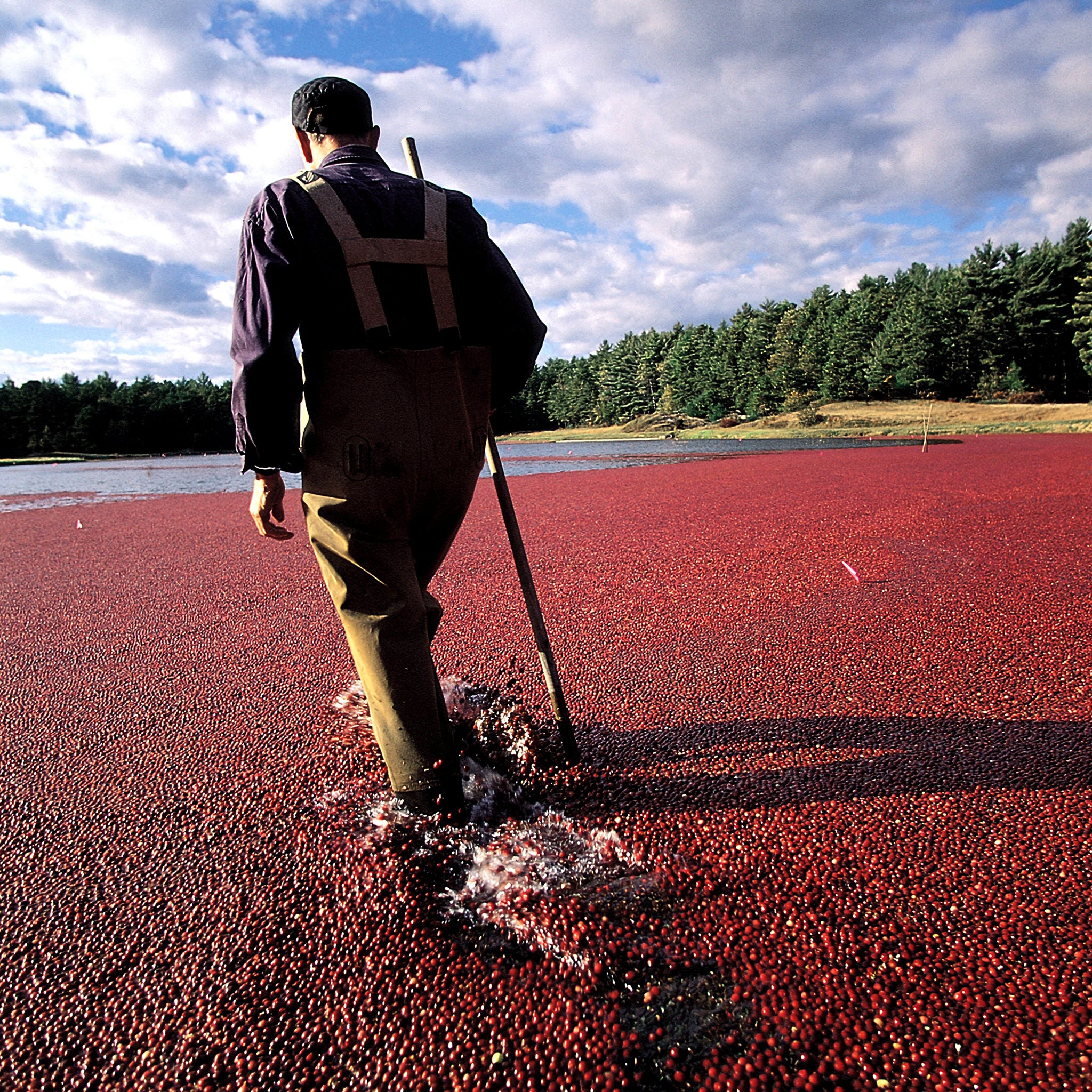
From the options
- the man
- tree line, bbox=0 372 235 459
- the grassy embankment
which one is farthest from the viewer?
tree line, bbox=0 372 235 459

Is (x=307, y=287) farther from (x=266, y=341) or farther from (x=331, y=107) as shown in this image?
(x=331, y=107)

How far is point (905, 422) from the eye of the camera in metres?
40.2

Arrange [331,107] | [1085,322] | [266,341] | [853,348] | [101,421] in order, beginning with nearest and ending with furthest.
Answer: [266,341], [331,107], [1085,322], [853,348], [101,421]

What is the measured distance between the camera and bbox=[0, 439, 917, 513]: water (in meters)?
17.9

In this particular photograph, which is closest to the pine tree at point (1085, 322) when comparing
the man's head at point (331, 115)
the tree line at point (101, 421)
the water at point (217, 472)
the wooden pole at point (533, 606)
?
the water at point (217, 472)

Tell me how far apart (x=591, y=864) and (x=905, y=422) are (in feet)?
145

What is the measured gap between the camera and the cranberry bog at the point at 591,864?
1.28 meters

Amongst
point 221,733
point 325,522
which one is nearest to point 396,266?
point 325,522

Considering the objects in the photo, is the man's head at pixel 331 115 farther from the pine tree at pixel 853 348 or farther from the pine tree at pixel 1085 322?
the pine tree at pixel 853 348

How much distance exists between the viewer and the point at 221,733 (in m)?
2.74

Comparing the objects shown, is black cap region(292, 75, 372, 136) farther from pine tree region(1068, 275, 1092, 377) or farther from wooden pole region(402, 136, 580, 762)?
pine tree region(1068, 275, 1092, 377)

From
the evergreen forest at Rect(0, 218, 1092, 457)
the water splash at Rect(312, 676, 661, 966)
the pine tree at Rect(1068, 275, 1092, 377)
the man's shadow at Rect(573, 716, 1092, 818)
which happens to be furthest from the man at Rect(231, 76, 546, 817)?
the pine tree at Rect(1068, 275, 1092, 377)

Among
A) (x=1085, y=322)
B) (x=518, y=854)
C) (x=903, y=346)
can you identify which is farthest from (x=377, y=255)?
(x=903, y=346)

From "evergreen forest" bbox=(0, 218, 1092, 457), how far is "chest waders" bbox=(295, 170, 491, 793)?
31.1m
